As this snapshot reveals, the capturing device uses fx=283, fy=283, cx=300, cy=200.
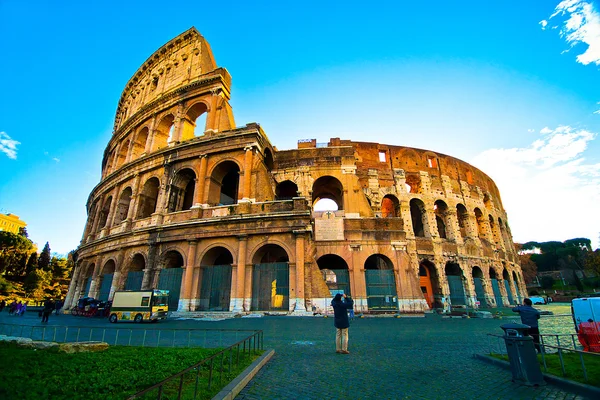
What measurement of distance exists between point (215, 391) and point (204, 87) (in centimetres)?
2055

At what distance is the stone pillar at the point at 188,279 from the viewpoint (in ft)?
50.3

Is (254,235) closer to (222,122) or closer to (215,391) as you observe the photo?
(222,122)

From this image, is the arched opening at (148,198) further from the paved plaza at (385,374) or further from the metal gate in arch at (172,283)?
the paved plaza at (385,374)

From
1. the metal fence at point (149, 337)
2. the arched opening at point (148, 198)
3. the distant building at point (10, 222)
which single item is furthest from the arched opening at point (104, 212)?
the distant building at point (10, 222)

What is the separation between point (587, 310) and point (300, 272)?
10.6 meters

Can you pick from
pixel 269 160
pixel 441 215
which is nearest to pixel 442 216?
pixel 441 215

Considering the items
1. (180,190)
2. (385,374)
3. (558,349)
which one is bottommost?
(385,374)

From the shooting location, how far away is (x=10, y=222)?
6125 centimetres

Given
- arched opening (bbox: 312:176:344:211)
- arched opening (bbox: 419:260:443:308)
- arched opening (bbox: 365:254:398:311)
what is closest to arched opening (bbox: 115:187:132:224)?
arched opening (bbox: 312:176:344:211)

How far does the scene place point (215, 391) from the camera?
3.60 metres

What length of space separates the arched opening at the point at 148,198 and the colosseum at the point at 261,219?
0.07 m

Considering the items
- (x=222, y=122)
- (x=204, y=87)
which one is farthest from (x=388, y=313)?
(x=204, y=87)

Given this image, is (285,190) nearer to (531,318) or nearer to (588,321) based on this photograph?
(531,318)

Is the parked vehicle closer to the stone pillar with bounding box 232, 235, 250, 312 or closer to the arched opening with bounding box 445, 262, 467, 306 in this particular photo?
the stone pillar with bounding box 232, 235, 250, 312
